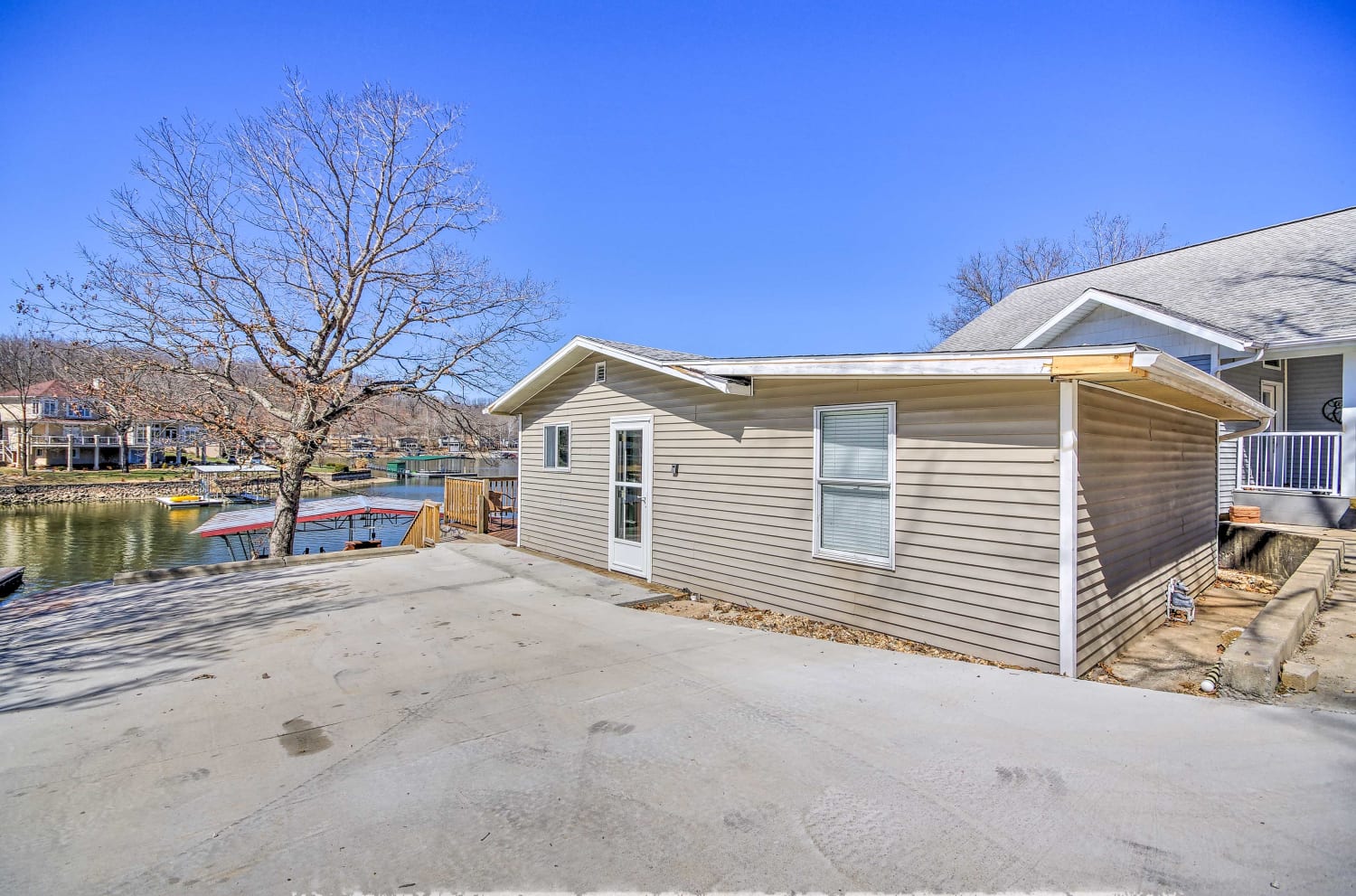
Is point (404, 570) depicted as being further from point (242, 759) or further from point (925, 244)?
point (925, 244)

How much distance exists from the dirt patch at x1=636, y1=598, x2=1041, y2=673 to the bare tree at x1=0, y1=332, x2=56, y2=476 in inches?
1667

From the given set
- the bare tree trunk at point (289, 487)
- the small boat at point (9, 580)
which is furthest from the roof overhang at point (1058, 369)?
the small boat at point (9, 580)

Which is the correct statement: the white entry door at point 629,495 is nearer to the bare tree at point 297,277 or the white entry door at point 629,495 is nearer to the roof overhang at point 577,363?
the roof overhang at point 577,363

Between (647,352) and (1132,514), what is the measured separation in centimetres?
540

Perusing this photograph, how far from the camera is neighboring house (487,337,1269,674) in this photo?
4199mm

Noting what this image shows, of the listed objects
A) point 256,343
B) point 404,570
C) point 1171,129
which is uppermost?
point 1171,129

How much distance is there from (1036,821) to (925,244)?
28.8 m

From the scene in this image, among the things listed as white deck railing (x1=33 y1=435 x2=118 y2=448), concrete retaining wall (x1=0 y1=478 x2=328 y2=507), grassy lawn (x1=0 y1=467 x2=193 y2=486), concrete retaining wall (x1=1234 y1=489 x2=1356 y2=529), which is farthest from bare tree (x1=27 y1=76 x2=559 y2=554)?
white deck railing (x1=33 y1=435 x2=118 y2=448)

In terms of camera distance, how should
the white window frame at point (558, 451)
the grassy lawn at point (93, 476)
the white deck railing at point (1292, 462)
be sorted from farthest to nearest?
the grassy lawn at point (93, 476), the white window frame at point (558, 451), the white deck railing at point (1292, 462)

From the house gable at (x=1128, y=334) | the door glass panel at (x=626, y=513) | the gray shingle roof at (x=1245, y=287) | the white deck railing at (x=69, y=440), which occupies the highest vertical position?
the gray shingle roof at (x=1245, y=287)

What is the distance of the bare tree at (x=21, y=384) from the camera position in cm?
3494

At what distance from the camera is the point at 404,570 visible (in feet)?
27.8

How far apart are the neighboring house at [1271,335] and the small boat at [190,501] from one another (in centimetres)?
4148

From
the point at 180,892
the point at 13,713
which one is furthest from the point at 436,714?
the point at 13,713
